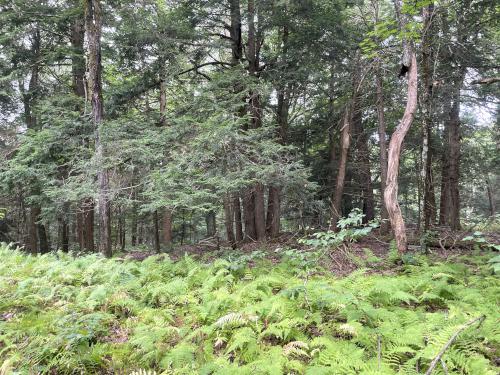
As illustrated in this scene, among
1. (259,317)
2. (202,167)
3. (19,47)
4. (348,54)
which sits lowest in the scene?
(259,317)

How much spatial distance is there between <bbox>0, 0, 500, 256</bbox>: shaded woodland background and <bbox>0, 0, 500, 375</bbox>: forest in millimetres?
82

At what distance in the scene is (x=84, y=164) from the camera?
907cm

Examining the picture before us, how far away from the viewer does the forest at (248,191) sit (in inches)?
161

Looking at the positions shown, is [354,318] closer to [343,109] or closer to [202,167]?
[202,167]

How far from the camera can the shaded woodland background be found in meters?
8.54

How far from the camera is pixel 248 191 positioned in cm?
1226

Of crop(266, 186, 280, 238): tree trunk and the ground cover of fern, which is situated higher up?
crop(266, 186, 280, 238): tree trunk

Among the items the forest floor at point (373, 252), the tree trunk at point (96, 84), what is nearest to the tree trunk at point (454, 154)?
the forest floor at point (373, 252)

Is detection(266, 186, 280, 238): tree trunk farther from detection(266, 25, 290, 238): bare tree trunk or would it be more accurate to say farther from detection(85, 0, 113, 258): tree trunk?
detection(85, 0, 113, 258): tree trunk

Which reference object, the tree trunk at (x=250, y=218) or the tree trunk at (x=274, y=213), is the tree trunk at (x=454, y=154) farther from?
the tree trunk at (x=250, y=218)

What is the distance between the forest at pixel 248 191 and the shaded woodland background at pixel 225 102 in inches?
3.2

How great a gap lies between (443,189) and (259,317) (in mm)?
12728

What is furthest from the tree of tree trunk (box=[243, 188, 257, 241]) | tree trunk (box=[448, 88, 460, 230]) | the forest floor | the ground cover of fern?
tree trunk (box=[448, 88, 460, 230])

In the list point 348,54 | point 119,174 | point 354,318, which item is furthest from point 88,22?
point 354,318
